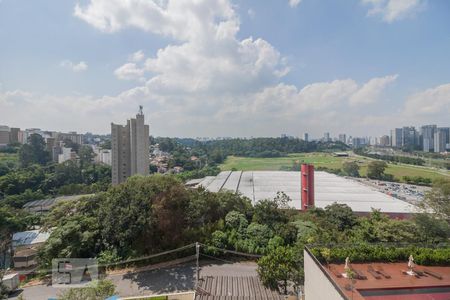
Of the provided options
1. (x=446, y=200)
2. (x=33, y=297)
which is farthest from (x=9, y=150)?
(x=446, y=200)

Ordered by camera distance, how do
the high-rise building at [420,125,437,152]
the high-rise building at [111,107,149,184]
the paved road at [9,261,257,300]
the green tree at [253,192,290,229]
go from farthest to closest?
the high-rise building at [420,125,437,152], the high-rise building at [111,107,149,184], the green tree at [253,192,290,229], the paved road at [9,261,257,300]

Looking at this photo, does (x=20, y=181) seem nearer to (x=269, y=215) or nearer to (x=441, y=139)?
(x=269, y=215)

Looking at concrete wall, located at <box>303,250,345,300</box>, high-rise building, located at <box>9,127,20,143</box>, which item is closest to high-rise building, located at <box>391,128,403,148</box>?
concrete wall, located at <box>303,250,345,300</box>

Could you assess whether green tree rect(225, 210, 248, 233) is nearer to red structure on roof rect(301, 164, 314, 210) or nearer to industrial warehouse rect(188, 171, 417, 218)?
industrial warehouse rect(188, 171, 417, 218)

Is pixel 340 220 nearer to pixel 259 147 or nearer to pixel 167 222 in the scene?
pixel 167 222

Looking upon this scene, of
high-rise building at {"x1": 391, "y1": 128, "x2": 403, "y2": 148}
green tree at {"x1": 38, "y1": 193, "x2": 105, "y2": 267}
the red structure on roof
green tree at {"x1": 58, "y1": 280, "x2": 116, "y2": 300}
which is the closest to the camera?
green tree at {"x1": 58, "y1": 280, "x2": 116, "y2": 300}

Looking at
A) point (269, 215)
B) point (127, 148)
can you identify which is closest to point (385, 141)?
point (127, 148)
